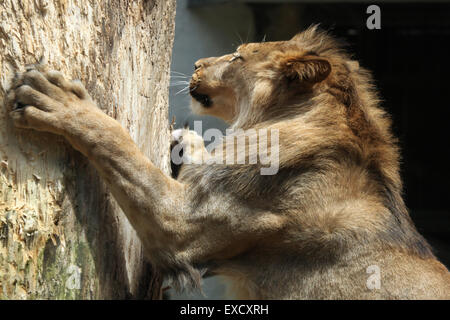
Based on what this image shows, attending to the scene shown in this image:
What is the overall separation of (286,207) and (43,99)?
5.21ft

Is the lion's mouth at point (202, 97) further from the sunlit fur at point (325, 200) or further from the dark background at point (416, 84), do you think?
the dark background at point (416, 84)

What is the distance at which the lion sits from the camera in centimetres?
357

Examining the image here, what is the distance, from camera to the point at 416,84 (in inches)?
484

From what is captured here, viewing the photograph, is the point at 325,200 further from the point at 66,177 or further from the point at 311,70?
the point at 66,177

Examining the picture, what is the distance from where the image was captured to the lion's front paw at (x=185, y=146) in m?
4.81

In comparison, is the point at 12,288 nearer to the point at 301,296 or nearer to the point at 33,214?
the point at 33,214

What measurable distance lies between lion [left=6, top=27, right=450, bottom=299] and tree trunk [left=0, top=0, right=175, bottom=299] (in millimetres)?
138

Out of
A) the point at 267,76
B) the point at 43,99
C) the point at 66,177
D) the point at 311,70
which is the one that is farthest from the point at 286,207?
the point at 43,99

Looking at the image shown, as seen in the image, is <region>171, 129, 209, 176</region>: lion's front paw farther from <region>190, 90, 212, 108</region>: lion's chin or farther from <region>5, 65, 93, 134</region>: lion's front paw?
<region>5, 65, 93, 134</region>: lion's front paw

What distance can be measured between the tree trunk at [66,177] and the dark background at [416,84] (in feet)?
19.3

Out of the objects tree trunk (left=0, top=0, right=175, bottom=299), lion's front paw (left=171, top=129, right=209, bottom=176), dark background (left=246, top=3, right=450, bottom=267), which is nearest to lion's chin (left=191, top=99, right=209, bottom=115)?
lion's front paw (left=171, top=129, right=209, bottom=176)

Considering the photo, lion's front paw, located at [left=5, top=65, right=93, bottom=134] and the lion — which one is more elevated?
lion's front paw, located at [left=5, top=65, right=93, bottom=134]

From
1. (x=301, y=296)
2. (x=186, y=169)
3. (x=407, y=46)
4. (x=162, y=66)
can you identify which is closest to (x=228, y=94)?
(x=162, y=66)

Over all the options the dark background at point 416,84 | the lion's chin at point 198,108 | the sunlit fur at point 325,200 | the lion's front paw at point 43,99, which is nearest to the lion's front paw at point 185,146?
the lion's chin at point 198,108
